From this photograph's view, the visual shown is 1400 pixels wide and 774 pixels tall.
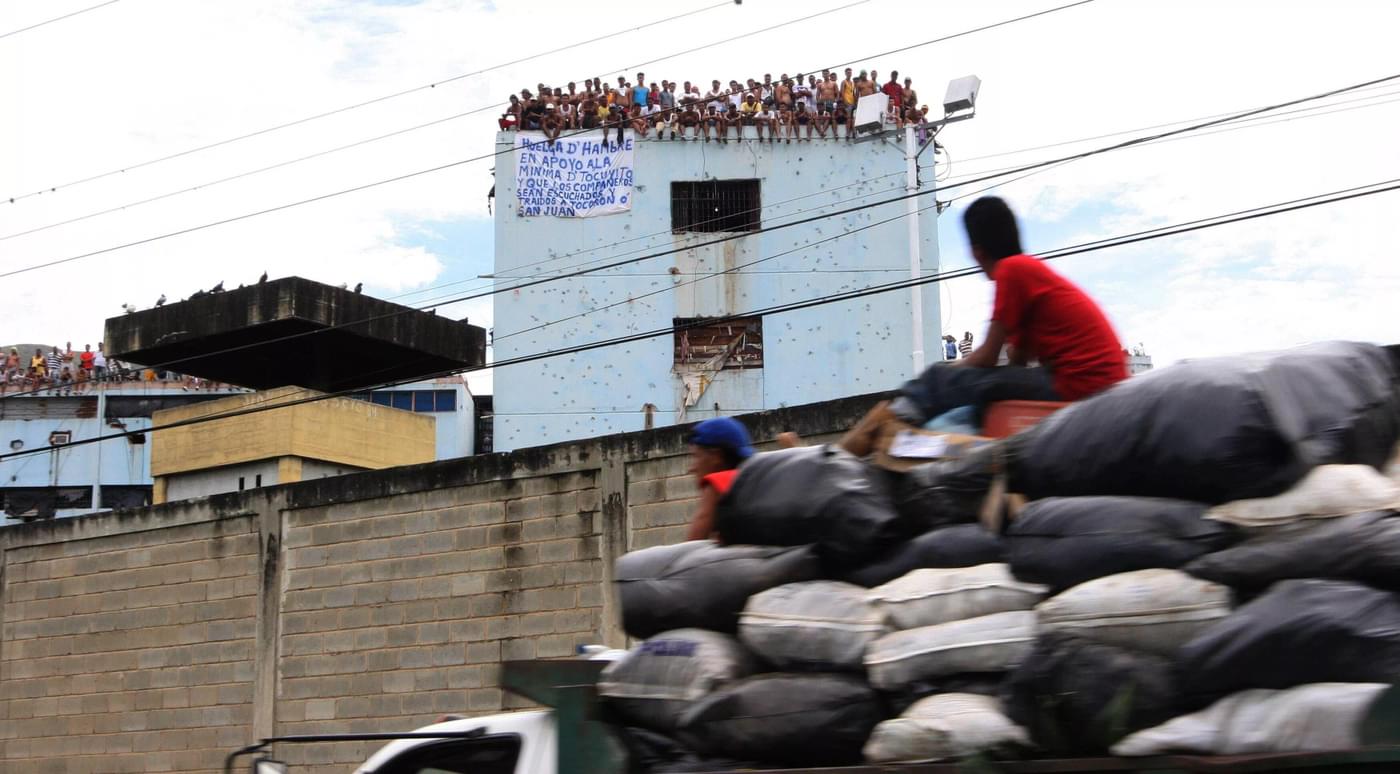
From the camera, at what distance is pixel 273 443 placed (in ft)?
75.3

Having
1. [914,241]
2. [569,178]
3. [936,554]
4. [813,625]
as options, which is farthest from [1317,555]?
[569,178]

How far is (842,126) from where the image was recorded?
30703 millimetres

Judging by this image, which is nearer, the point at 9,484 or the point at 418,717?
the point at 418,717

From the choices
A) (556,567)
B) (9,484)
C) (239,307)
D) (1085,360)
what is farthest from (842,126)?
(9,484)

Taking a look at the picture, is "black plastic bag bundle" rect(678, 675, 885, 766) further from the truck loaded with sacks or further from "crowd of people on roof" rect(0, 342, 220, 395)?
"crowd of people on roof" rect(0, 342, 220, 395)

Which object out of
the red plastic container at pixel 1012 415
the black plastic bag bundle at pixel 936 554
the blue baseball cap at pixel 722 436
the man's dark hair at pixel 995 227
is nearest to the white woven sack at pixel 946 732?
the black plastic bag bundle at pixel 936 554

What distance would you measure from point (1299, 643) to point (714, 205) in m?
28.7

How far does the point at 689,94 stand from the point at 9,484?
3114cm

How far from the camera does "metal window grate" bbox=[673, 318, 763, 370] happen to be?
99.9 ft

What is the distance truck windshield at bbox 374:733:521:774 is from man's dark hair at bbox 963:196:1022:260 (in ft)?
6.84

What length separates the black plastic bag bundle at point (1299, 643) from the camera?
2.64m

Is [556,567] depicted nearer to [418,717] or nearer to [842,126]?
[418,717]

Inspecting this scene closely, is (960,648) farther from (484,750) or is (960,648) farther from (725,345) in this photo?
(725,345)

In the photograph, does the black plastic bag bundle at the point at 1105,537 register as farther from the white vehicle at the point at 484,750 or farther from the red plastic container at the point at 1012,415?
the white vehicle at the point at 484,750
